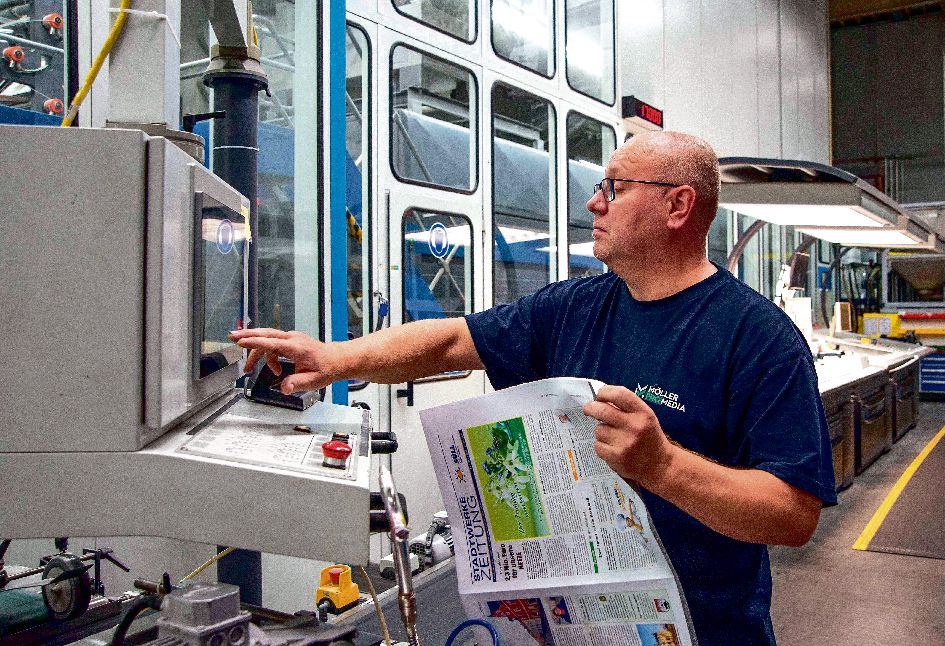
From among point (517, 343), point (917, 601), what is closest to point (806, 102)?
point (917, 601)

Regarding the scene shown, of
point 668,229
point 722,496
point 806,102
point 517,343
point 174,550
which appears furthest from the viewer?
point 806,102

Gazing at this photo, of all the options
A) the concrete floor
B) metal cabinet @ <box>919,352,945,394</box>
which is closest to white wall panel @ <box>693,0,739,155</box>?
the concrete floor

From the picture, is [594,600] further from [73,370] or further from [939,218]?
[939,218]

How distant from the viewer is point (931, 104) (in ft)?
44.2

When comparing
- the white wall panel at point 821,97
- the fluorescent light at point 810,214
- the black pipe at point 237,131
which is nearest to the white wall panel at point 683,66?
the fluorescent light at point 810,214

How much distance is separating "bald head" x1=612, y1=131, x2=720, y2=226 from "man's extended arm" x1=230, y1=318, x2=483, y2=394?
1.77ft

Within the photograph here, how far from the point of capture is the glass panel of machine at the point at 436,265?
407 centimetres

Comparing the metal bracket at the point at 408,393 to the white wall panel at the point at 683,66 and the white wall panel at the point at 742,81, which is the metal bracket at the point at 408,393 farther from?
the white wall panel at the point at 742,81

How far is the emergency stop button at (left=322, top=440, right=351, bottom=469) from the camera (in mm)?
1089

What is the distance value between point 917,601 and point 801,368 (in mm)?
2960

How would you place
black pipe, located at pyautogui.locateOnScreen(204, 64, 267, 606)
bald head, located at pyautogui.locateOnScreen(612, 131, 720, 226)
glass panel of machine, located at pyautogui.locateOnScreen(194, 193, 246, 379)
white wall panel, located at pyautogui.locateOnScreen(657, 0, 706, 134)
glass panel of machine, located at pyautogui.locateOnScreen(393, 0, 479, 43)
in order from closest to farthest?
glass panel of machine, located at pyautogui.locateOnScreen(194, 193, 246, 379), bald head, located at pyautogui.locateOnScreen(612, 131, 720, 226), black pipe, located at pyautogui.locateOnScreen(204, 64, 267, 606), glass panel of machine, located at pyautogui.locateOnScreen(393, 0, 479, 43), white wall panel, located at pyautogui.locateOnScreen(657, 0, 706, 134)

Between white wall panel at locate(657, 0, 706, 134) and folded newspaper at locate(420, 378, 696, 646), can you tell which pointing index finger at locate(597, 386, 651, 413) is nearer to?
folded newspaper at locate(420, 378, 696, 646)

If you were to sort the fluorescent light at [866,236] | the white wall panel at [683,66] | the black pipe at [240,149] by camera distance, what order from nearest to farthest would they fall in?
the black pipe at [240,149] → the fluorescent light at [866,236] → the white wall panel at [683,66]

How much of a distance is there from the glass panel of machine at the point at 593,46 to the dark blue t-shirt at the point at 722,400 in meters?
4.48
